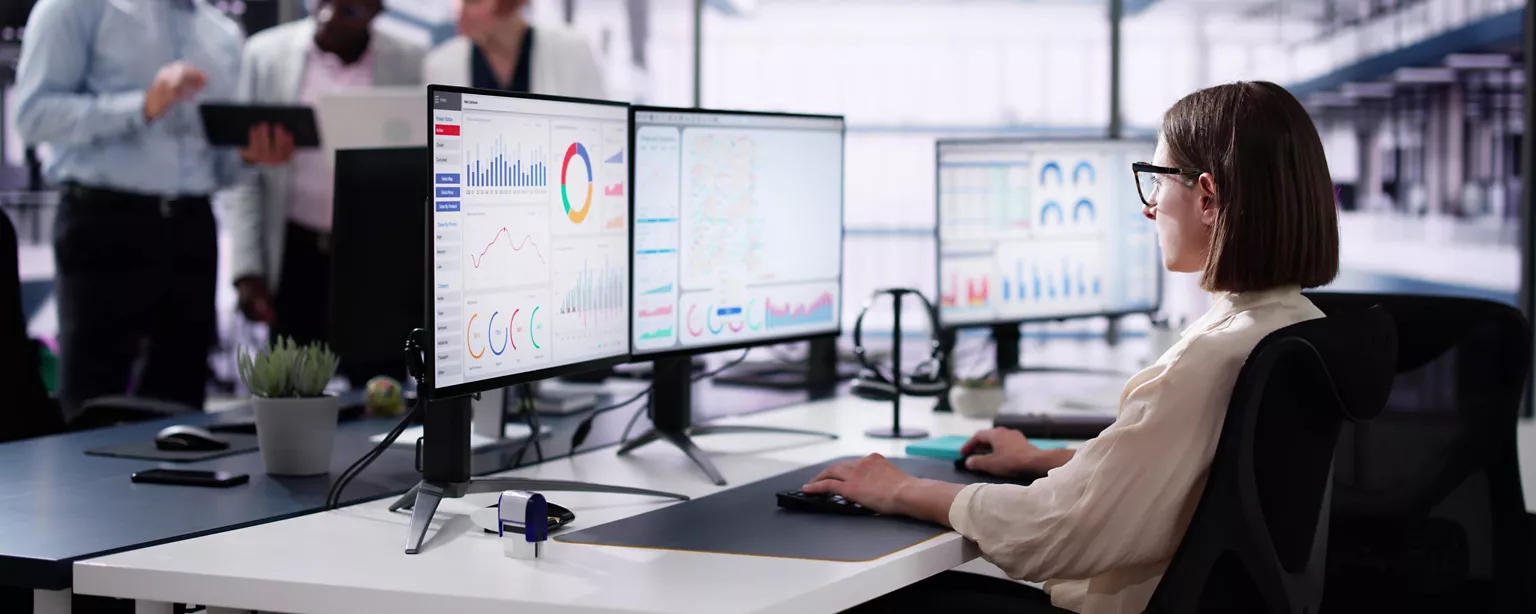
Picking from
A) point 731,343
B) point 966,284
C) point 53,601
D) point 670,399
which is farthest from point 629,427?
point 53,601

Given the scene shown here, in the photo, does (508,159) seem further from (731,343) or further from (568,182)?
(731,343)

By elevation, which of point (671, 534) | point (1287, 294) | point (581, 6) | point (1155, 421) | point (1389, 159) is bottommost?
point (671, 534)

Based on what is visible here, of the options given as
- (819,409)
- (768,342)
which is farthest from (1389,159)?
(768,342)

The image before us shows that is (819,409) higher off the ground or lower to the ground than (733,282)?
lower

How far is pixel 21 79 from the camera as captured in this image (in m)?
3.56

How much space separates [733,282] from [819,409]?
57 centimetres

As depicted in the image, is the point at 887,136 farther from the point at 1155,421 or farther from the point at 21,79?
the point at 1155,421

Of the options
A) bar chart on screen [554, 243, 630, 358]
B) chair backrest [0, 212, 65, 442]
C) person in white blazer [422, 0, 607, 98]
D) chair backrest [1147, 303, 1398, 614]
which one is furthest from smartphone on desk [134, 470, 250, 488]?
person in white blazer [422, 0, 607, 98]

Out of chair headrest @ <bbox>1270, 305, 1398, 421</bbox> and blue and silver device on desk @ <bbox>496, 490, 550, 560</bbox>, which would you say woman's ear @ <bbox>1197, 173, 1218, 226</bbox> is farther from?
blue and silver device on desk @ <bbox>496, 490, 550, 560</bbox>

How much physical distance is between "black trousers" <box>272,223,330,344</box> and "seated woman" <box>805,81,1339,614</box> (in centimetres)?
265

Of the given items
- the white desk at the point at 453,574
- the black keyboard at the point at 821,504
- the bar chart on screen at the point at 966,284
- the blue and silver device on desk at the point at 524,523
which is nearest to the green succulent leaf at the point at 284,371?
the white desk at the point at 453,574

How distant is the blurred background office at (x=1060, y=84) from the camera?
4301 mm

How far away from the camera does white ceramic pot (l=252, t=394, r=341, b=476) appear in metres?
1.94

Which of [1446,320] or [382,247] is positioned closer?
[1446,320]
